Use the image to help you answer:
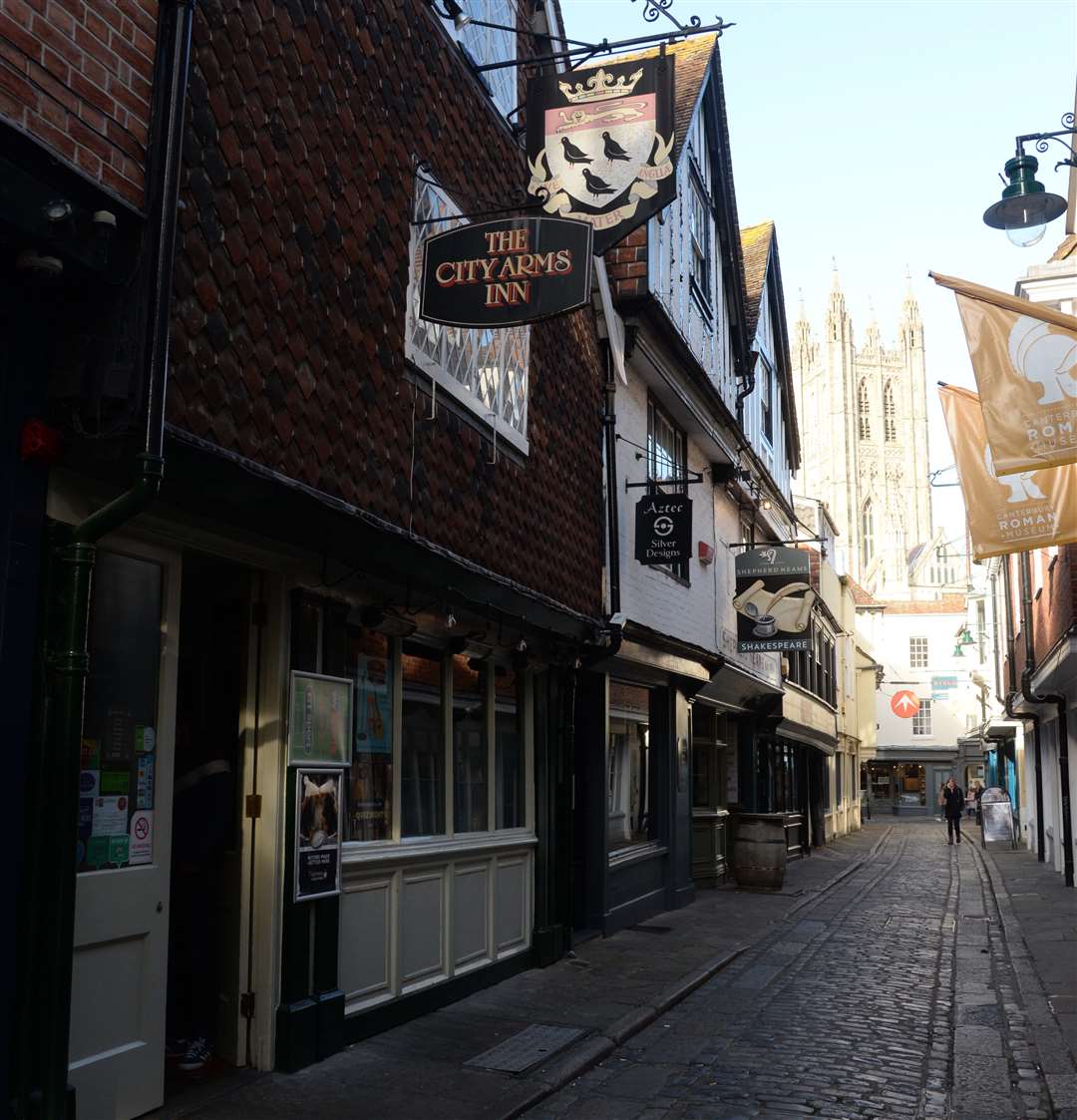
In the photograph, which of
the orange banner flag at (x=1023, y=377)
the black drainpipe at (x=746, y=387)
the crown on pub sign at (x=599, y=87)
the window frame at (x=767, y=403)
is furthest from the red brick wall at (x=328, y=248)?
the window frame at (x=767, y=403)

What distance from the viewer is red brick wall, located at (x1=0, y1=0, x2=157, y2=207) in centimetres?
464

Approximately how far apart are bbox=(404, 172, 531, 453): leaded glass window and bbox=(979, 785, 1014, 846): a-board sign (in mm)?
25576

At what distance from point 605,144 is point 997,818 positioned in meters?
27.5

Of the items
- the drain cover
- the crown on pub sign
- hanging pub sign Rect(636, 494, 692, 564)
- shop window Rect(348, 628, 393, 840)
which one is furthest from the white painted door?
hanging pub sign Rect(636, 494, 692, 564)

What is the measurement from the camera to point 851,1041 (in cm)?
787

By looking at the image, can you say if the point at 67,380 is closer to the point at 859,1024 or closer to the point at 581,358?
the point at 859,1024

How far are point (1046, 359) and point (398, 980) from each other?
6.94 metres

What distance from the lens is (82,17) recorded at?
4984 mm

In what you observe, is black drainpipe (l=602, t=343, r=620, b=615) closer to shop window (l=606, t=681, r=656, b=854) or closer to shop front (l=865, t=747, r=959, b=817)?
shop window (l=606, t=681, r=656, b=854)

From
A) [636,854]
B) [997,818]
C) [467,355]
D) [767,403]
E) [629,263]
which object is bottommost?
[997,818]

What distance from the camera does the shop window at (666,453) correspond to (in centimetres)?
1474

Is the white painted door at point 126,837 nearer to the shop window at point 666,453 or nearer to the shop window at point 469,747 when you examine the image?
the shop window at point 469,747

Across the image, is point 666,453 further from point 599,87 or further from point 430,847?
point 430,847

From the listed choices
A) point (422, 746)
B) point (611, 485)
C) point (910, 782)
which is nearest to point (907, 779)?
point (910, 782)
